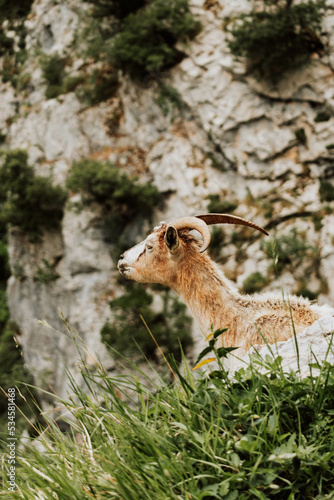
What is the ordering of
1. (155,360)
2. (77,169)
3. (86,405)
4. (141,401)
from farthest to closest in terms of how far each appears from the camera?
(77,169), (155,360), (86,405), (141,401)

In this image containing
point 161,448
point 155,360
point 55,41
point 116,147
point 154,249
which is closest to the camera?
point 161,448

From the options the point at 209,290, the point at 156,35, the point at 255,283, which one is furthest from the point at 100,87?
the point at 209,290

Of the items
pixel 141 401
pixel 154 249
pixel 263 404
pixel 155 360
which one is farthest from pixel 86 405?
pixel 155 360

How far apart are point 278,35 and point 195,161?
21.3ft

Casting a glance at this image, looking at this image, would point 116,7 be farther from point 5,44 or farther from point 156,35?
point 5,44

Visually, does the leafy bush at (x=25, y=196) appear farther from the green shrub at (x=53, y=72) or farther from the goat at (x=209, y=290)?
the goat at (x=209, y=290)

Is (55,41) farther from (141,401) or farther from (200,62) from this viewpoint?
(141,401)

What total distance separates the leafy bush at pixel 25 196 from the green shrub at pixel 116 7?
28.5ft

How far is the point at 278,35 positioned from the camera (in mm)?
21078

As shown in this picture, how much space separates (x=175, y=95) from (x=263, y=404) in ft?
76.3

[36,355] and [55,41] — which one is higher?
[55,41]

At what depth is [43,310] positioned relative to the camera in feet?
84.1

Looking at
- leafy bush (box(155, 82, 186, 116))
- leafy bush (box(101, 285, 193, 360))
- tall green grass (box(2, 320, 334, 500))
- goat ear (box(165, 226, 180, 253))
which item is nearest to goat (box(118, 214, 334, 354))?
goat ear (box(165, 226, 180, 253))

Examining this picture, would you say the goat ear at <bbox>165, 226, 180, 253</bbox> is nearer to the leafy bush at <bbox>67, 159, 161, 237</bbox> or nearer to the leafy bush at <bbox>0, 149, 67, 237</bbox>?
the leafy bush at <bbox>67, 159, 161, 237</bbox>
